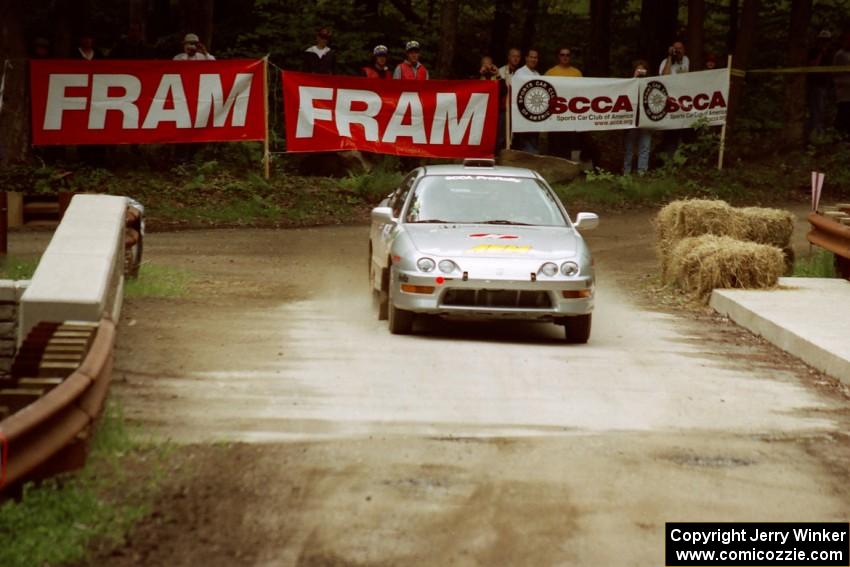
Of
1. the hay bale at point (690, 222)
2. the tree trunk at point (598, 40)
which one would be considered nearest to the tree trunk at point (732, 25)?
the tree trunk at point (598, 40)

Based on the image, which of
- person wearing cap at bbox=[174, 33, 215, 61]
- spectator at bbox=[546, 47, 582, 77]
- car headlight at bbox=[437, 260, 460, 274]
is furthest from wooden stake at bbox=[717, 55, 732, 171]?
car headlight at bbox=[437, 260, 460, 274]

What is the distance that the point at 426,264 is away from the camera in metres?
11.6

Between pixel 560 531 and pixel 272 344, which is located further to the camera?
Result: pixel 272 344

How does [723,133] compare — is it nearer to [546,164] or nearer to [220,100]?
[546,164]

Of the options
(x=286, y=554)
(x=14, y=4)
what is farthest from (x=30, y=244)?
(x=286, y=554)

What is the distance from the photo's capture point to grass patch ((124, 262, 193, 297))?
44.1ft

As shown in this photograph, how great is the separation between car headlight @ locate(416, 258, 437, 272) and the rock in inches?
490

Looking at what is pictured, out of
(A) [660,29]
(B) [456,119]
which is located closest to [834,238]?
(B) [456,119]

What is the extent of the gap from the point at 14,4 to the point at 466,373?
47.0 feet

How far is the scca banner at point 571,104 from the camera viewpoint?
24062 mm

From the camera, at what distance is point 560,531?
6.19 meters

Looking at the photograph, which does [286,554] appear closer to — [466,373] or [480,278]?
[466,373]

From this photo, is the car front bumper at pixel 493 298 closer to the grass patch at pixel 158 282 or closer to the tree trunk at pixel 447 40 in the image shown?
the grass patch at pixel 158 282

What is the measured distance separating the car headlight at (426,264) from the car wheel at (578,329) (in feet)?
4.15
